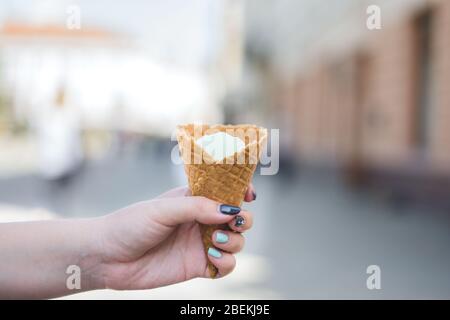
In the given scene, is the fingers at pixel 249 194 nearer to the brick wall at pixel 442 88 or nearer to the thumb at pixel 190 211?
the thumb at pixel 190 211

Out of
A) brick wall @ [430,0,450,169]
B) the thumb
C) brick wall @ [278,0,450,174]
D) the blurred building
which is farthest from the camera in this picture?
the blurred building

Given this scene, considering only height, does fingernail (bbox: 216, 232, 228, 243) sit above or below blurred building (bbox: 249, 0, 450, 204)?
below

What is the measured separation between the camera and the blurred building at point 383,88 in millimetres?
8367

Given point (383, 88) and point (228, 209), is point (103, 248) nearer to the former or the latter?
point (228, 209)

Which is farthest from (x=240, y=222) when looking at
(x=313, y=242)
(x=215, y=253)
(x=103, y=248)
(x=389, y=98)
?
(x=389, y=98)

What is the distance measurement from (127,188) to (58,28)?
14.0 ft

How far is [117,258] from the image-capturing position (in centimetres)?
174

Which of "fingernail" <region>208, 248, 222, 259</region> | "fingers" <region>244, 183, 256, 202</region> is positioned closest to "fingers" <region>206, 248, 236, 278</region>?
"fingernail" <region>208, 248, 222, 259</region>

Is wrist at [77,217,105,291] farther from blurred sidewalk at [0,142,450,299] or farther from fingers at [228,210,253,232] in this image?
blurred sidewalk at [0,142,450,299]

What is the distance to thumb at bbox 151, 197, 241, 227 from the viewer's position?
159 cm

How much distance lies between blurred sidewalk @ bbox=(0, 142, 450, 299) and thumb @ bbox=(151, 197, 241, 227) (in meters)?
1.27

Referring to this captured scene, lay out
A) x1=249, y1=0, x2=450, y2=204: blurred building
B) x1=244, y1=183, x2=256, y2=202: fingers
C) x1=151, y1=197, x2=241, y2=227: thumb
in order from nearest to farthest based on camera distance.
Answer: x1=151, y1=197, x2=241, y2=227: thumb → x1=244, y1=183, x2=256, y2=202: fingers → x1=249, y1=0, x2=450, y2=204: blurred building

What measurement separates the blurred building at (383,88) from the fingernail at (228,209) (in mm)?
6471

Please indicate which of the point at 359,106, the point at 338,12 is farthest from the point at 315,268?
the point at 338,12
